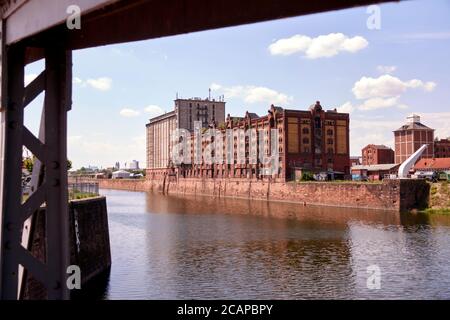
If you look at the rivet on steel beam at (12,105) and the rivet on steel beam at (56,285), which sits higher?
the rivet on steel beam at (12,105)

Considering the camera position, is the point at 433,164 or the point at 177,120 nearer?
the point at 433,164

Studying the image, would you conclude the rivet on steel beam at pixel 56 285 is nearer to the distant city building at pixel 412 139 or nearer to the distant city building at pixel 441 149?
the distant city building at pixel 412 139

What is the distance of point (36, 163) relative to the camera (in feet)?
22.8

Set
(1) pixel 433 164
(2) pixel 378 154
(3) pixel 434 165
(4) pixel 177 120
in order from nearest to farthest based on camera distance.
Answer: (3) pixel 434 165
(1) pixel 433 164
(2) pixel 378 154
(4) pixel 177 120

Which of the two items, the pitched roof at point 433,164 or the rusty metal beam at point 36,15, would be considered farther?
the pitched roof at point 433,164

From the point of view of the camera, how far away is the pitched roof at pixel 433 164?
107 meters

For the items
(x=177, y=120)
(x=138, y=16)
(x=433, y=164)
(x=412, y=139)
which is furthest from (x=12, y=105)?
(x=177, y=120)

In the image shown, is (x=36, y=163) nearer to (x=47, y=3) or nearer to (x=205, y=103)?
(x=47, y=3)

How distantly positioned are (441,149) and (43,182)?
5806 inches

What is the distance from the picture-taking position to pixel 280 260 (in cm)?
2995

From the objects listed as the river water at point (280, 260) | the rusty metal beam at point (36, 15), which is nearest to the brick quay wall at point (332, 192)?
the river water at point (280, 260)

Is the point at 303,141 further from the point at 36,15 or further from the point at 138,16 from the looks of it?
the point at 36,15

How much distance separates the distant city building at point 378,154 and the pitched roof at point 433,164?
29383 mm

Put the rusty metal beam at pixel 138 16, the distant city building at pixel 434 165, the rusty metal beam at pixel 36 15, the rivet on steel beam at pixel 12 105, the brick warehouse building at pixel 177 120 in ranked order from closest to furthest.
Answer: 1. the rusty metal beam at pixel 138 16
2. the rusty metal beam at pixel 36 15
3. the rivet on steel beam at pixel 12 105
4. the distant city building at pixel 434 165
5. the brick warehouse building at pixel 177 120
